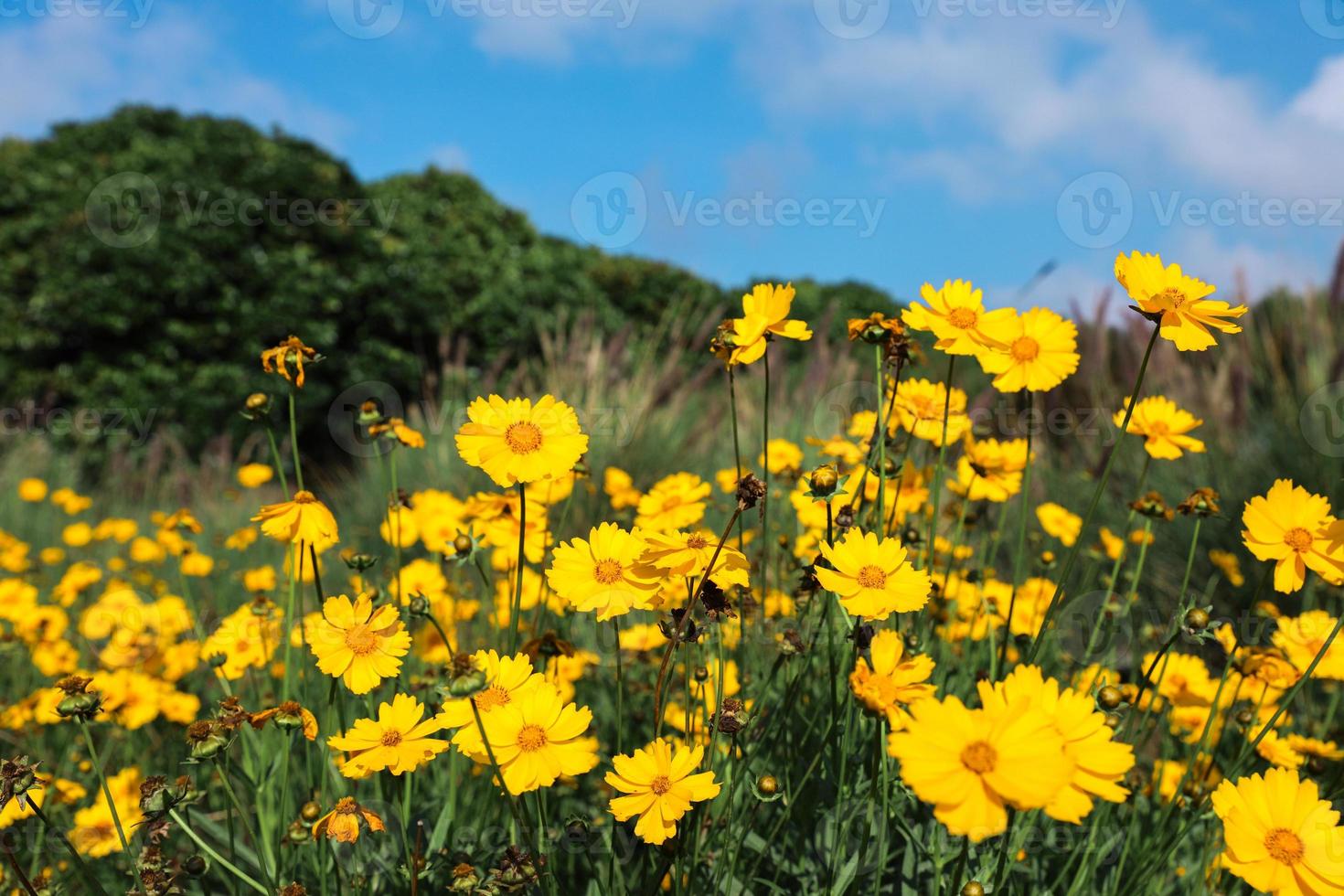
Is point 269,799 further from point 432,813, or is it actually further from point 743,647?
point 743,647

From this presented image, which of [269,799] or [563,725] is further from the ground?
[563,725]

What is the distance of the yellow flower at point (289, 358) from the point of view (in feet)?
4.11

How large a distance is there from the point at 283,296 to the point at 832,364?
512cm

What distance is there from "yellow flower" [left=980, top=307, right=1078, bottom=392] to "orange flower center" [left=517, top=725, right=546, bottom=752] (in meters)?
0.77

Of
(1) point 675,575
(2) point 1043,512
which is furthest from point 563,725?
(2) point 1043,512

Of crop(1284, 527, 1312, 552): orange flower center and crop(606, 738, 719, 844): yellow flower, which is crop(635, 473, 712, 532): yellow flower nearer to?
crop(606, 738, 719, 844): yellow flower

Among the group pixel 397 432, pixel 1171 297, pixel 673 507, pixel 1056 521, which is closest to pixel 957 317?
pixel 1171 297

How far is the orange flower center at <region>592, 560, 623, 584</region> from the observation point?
1.11 m

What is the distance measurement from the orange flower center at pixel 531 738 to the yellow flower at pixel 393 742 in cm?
10

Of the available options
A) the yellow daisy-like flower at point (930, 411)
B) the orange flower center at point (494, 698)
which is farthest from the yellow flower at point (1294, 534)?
the orange flower center at point (494, 698)

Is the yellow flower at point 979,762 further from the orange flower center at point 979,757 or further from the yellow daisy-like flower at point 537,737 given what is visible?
the yellow daisy-like flower at point 537,737

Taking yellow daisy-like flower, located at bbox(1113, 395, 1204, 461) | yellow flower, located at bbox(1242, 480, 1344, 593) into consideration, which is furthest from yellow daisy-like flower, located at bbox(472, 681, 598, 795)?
yellow daisy-like flower, located at bbox(1113, 395, 1204, 461)

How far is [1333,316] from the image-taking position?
5184mm

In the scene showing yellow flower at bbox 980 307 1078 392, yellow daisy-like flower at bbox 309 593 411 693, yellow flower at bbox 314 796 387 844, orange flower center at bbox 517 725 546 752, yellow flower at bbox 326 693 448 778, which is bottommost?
yellow flower at bbox 314 796 387 844
